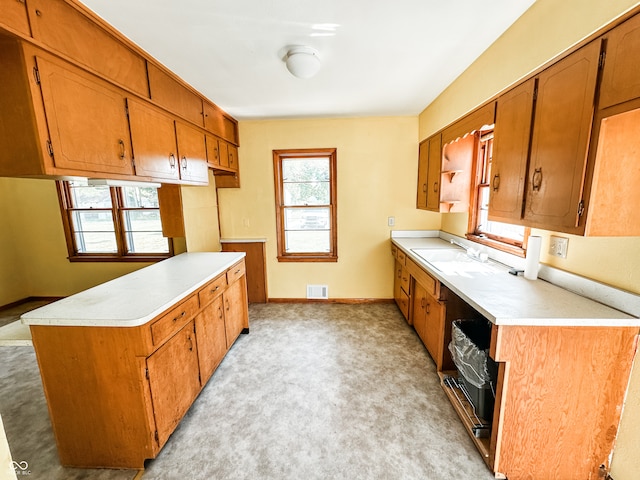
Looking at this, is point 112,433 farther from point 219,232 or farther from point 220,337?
point 219,232

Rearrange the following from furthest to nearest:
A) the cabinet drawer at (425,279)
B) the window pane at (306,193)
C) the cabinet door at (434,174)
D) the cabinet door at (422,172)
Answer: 1. the window pane at (306,193)
2. the cabinet door at (422,172)
3. the cabinet door at (434,174)
4. the cabinet drawer at (425,279)

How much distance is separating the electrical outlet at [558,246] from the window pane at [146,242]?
4.05 metres

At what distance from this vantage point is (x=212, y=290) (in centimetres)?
220

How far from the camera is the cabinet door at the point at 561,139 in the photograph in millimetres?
1161

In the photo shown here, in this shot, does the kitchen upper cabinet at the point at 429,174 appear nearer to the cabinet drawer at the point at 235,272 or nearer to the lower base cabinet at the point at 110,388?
the cabinet drawer at the point at 235,272

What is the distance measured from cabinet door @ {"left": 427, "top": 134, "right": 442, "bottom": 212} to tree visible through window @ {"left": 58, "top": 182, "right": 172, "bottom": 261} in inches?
132

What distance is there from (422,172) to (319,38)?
6.82ft

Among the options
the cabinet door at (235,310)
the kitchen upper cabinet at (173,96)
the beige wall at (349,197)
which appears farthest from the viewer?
the beige wall at (349,197)

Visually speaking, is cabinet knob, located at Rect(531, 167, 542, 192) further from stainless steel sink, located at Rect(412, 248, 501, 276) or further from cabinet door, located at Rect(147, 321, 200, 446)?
cabinet door, located at Rect(147, 321, 200, 446)

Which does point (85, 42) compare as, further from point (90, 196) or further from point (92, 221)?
point (92, 221)

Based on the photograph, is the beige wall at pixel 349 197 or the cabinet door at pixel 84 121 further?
the beige wall at pixel 349 197

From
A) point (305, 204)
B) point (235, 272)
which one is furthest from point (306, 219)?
point (235, 272)

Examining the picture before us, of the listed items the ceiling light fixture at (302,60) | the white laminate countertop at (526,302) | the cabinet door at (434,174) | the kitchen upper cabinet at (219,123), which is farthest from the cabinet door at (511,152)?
the kitchen upper cabinet at (219,123)

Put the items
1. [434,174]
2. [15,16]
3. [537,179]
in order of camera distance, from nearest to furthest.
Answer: [15,16]
[537,179]
[434,174]
